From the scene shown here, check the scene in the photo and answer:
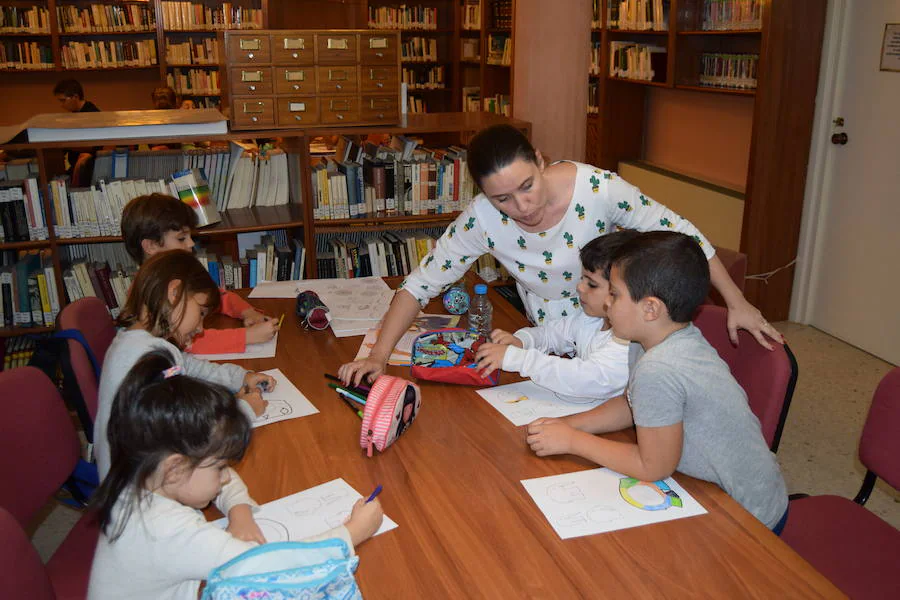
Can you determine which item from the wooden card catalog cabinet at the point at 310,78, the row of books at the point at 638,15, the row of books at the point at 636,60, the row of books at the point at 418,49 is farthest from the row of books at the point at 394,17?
the wooden card catalog cabinet at the point at 310,78

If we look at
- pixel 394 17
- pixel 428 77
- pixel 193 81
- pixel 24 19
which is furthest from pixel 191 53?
pixel 428 77

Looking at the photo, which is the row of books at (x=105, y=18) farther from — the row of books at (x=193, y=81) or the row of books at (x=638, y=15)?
the row of books at (x=638, y=15)

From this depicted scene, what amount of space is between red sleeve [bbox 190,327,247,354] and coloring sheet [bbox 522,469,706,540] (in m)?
1.02

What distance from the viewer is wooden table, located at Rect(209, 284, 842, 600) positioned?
1194 mm

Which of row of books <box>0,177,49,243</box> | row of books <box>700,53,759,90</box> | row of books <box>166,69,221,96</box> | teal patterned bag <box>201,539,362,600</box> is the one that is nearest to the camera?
teal patterned bag <box>201,539,362,600</box>

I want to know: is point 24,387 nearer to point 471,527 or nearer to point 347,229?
point 471,527

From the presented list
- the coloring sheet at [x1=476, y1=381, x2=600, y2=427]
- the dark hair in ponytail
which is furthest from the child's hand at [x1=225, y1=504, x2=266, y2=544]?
the coloring sheet at [x1=476, y1=381, x2=600, y2=427]

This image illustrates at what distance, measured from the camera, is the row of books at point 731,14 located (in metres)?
4.49

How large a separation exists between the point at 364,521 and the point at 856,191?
3722mm

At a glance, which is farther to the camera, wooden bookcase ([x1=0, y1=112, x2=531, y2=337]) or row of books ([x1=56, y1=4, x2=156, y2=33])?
row of books ([x1=56, y1=4, x2=156, y2=33])

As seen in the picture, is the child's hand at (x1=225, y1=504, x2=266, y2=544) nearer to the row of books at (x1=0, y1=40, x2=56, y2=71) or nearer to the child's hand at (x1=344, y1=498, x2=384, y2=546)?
the child's hand at (x1=344, y1=498, x2=384, y2=546)

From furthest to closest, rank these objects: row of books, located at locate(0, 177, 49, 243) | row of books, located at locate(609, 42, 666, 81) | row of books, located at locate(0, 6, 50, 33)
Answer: row of books, located at locate(0, 6, 50, 33) → row of books, located at locate(609, 42, 666, 81) → row of books, located at locate(0, 177, 49, 243)

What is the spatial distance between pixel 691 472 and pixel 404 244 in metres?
2.45

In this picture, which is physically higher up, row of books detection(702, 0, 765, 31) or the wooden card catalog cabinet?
row of books detection(702, 0, 765, 31)
